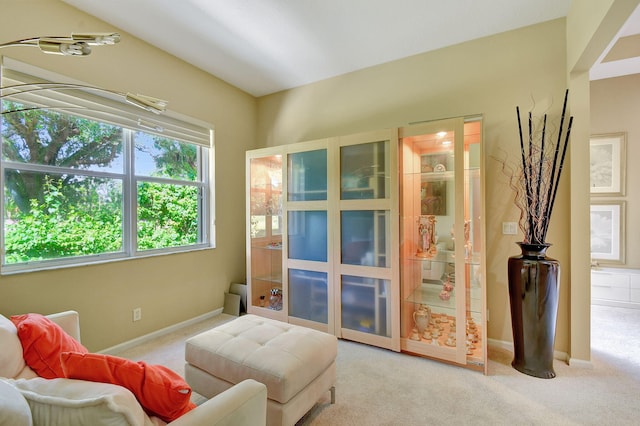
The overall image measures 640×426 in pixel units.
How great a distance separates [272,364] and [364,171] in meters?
1.84

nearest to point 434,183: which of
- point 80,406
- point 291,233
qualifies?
point 291,233

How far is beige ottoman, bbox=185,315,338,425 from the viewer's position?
1.47 metres

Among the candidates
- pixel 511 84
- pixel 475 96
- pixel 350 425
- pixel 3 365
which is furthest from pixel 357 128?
pixel 3 365

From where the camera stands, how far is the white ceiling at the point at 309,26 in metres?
2.20

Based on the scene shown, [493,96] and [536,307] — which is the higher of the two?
[493,96]

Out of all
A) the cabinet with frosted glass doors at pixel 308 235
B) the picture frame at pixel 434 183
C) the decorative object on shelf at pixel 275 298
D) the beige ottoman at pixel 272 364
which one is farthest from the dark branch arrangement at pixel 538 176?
the decorative object on shelf at pixel 275 298

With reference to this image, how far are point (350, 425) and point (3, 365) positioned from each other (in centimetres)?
170

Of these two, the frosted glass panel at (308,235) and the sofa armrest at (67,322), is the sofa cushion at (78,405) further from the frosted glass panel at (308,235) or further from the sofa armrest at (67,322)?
the frosted glass panel at (308,235)

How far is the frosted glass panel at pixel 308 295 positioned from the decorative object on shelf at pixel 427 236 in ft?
3.22

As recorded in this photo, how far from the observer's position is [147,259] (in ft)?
9.02

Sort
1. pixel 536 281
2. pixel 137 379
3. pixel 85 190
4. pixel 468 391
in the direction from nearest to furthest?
pixel 137 379
pixel 468 391
pixel 536 281
pixel 85 190

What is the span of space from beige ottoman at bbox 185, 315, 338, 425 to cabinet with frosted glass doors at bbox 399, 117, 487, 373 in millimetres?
1095

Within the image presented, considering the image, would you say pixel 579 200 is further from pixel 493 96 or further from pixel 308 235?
pixel 308 235

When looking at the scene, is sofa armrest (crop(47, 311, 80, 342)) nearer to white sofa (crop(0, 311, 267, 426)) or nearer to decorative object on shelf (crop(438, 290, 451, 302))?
white sofa (crop(0, 311, 267, 426))
